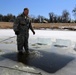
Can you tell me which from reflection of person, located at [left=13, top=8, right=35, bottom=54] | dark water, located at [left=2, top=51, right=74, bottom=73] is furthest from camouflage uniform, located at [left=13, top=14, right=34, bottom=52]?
dark water, located at [left=2, top=51, right=74, bottom=73]

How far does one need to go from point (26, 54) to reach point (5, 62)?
1447mm

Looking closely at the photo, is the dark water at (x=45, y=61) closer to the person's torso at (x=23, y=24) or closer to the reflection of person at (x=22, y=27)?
the reflection of person at (x=22, y=27)

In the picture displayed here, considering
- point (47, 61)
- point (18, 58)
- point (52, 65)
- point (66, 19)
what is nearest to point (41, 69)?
point (52, 65)

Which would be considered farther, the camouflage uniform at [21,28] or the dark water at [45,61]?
the camouflage uniform at [21,28]

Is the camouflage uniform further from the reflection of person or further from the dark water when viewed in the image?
the dark water

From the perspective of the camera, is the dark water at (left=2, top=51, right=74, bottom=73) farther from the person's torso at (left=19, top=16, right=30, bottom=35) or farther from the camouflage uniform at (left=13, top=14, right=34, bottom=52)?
the person's torso at (left=19, top=16, right=30, bottom=35)

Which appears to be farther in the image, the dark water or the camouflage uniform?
the camouflage uniform

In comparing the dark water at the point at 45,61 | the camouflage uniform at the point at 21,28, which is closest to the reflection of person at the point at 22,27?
the camouflage uniform at the point at 21,28

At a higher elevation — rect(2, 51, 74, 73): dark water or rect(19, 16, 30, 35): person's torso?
rect(19, 16, 30, 35): person's torso


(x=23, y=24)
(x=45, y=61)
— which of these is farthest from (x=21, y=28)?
(x=45, y=61)

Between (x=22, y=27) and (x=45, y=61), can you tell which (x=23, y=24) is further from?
(x=45, y=61)

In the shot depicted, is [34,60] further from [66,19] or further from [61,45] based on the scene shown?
[66,19]

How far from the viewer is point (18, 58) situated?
6766 mm

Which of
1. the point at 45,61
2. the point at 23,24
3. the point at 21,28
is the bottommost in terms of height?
the point at 45,61
